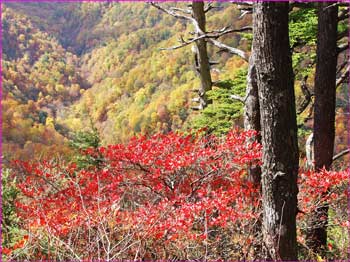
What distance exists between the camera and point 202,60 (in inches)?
283

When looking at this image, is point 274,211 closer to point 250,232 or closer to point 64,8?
point 250,232

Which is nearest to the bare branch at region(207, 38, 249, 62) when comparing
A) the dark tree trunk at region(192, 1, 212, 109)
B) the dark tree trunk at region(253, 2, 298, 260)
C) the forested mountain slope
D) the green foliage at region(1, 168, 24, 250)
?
the dark tree trunk at region(192, 1, 212, 109)

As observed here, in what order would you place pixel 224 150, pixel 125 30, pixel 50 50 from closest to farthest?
1. pixel 224 150
2. pixel 50 50
3. pixel 125 30

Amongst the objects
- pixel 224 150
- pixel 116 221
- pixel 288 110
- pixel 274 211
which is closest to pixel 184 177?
pixel 224 150

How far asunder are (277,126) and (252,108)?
1.50 m

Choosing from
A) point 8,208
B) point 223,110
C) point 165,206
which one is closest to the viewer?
point 165,206

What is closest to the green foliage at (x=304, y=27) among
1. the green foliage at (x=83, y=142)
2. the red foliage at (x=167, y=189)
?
the red foliage at (x=167, y=189)

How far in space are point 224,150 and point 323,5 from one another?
6.34ft

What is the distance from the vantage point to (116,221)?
4402mm

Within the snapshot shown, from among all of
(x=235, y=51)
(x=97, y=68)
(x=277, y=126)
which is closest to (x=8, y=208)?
(x=235, y=51)

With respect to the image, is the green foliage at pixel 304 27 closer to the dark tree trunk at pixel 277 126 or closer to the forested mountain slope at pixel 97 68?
the dark tree trunk at pixel 277 126

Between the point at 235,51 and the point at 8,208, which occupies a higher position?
the point at 235,51

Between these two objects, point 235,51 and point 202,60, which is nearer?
point 235,51

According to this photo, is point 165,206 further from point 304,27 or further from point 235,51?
point 304,27
